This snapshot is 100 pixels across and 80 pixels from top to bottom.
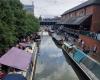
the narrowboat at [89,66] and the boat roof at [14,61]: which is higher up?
the boat roof at [14,61]

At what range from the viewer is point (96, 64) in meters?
22.9

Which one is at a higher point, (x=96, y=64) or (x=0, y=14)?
(x=0, y=14)

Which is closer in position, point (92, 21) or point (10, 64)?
point (10, 64)

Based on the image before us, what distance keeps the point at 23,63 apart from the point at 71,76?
8763 mm

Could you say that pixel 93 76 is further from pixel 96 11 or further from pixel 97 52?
pixel 96 11

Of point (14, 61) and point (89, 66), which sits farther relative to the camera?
point (89, 66)

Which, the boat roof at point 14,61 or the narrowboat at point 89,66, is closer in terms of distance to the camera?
the boat roof at point 14,61

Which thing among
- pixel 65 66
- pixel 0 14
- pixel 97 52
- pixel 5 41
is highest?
pixel 0 14

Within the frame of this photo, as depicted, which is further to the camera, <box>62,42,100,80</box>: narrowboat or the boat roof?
<box>62,42,100,80</box>: narrowboat

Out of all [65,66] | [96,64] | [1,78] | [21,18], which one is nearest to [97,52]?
[65,66]

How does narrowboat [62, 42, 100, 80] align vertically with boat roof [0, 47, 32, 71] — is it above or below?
below

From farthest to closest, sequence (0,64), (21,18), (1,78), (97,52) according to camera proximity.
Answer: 1. (21,18)
2. (97,52)
3. (0,64)
4. (1,78)

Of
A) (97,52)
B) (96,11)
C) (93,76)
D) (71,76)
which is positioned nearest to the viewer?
(93,76)

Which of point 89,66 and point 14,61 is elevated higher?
point 14,61
